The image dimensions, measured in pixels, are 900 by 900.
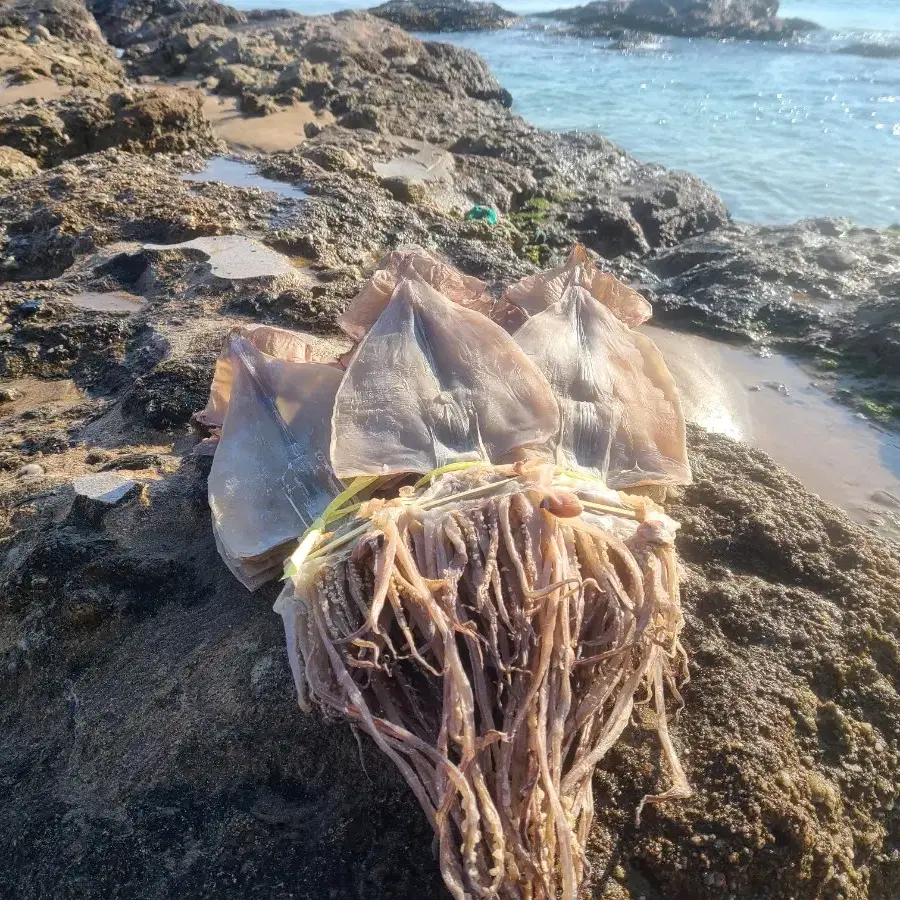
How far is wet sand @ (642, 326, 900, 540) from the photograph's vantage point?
3.16 meters

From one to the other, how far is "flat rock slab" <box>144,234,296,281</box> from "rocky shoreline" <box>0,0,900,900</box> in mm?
22

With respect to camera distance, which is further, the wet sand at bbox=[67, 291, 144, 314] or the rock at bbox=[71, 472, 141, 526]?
the wet sand at bbox=[67, 291, 144, 314]

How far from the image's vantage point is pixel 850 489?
3.18m

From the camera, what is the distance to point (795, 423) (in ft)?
12.2

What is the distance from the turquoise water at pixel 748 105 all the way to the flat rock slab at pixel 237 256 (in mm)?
7061

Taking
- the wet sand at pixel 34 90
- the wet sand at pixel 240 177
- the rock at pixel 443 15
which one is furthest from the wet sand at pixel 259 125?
the rock at pixel 443 15

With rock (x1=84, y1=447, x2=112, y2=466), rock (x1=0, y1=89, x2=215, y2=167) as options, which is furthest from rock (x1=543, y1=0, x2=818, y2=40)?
rock (x1=84, y1=447, x2=112, y2=466)

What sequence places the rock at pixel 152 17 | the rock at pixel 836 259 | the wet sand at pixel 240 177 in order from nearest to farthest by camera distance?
the wet sand at pixel 240 177, the rock at pixel 836 259, the rock at pixel 152 17

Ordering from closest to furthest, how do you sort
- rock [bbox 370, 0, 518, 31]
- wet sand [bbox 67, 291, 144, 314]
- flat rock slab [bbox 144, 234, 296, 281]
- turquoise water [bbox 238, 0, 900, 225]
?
wet sand [bbox 67, 291, 144, 314] < flat rock slab [bbox 144, 234, 296, 281] < turquoise water [bbox 238, 0, 900, 225] < rock [bbox 370, 0, 518, 31]

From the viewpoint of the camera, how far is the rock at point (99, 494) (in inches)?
87.9

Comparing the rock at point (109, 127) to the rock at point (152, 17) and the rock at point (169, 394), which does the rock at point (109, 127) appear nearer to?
the rock at point (169, 394)

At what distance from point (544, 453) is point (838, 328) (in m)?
3.60

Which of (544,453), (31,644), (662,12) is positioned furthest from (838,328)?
(662,12)

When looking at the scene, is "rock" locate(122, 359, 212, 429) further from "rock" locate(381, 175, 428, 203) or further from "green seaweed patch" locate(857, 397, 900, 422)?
A: "green seaweed patch" locate(857, 397, 900, 422)
